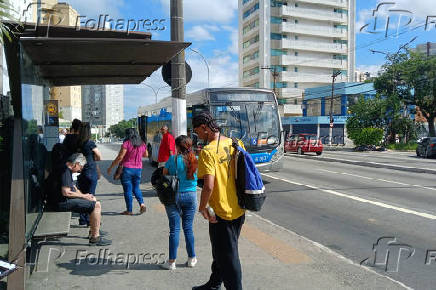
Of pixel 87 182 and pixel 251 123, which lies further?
pixel 251 123

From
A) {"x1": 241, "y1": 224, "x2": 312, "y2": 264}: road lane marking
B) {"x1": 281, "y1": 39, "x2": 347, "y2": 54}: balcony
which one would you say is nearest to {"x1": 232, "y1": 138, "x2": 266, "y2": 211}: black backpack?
{"x1": 241, "y1": 224, "x2": 312, "y2": 264}: road lane marking

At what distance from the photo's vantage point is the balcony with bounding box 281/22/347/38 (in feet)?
231

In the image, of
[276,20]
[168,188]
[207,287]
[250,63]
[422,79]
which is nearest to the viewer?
[207,287]

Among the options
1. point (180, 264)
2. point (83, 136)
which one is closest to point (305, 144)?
point (83, 136)

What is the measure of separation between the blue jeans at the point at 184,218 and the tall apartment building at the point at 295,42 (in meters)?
65.6

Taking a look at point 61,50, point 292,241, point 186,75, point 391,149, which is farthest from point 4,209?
point 391,149

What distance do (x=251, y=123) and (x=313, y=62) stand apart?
6398cm

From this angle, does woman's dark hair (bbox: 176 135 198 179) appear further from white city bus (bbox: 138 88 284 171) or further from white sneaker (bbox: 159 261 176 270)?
white city bus (bbox: 138 88 284 171)

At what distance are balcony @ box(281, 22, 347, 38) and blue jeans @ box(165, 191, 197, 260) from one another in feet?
227

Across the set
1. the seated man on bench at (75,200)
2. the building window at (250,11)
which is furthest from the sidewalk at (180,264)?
the building window at (250,11)

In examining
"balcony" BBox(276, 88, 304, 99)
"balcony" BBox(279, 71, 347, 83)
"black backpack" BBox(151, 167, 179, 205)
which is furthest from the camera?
"balcony" BBox(279, 71, 347, 83)

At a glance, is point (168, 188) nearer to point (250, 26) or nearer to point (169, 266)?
point (169, 266)

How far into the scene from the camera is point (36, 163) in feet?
19.8

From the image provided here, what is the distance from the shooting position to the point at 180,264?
4.89m
